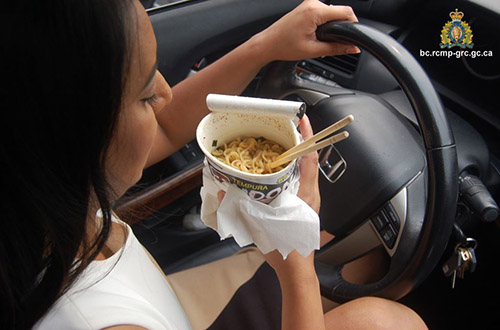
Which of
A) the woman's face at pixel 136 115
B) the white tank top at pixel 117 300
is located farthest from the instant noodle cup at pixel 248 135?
the white tank top at pixel 117 300

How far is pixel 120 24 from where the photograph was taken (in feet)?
1.52

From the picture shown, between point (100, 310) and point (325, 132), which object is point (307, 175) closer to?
point (325, 132)

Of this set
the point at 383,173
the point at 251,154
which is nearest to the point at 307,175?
the point at 251,154

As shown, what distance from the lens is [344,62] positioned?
1.55 metres

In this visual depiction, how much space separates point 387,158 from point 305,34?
1.26 ft

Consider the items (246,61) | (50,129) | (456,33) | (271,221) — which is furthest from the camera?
(456,33)

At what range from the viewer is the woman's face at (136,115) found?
51 centimetres

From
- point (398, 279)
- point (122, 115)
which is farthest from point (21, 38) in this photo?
point (398, 279)

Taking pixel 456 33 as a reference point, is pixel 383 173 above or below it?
below

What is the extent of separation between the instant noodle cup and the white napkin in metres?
0.02

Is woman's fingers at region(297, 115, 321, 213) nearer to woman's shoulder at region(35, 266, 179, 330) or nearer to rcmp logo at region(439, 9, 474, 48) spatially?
woman's shoulder at region(35, 266, 179, 330)

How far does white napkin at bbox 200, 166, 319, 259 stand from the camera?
0.70 metres

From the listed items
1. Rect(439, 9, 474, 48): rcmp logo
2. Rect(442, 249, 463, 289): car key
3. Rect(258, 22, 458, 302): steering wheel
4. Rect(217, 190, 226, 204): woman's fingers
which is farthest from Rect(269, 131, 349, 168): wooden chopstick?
Rect(439, 9, 474, 48): rcmp logo

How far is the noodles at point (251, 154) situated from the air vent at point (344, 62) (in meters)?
0.88
